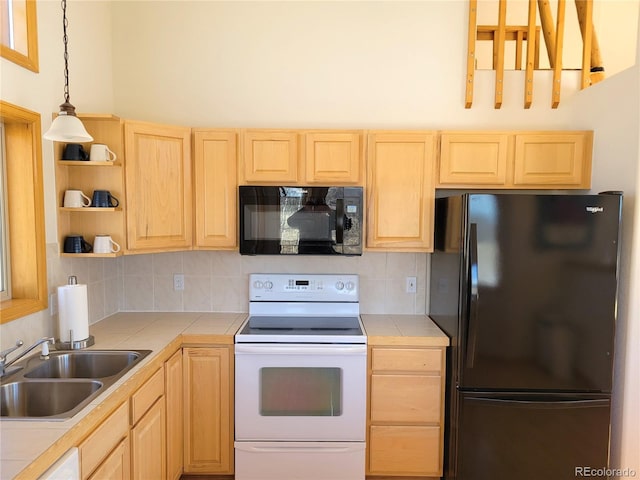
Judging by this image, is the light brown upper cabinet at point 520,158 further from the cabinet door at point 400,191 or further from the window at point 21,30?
the window at point 21,30

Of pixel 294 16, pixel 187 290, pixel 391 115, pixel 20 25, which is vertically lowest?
pixel 187 290

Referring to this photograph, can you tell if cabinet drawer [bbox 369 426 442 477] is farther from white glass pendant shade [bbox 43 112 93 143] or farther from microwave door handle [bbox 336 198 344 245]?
white glass pendant shade [bbox 43 112 93 143]

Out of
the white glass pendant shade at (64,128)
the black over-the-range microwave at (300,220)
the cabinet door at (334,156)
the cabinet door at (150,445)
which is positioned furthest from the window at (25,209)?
the cabinet door at (334,156)

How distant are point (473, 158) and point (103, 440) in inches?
90.5

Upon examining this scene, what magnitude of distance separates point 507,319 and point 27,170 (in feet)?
8.10

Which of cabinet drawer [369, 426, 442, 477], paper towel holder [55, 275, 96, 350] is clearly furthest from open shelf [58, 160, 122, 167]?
cabinet drawer [369, 426, 442, 477]

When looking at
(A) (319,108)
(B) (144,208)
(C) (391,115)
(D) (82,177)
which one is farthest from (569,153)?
(D) (82,177)

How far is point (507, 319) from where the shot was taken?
194 cm

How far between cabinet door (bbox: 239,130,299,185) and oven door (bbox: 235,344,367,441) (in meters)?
1.00

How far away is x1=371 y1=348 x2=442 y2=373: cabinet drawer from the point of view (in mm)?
2146

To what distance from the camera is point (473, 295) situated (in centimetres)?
194

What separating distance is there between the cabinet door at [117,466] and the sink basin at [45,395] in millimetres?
248

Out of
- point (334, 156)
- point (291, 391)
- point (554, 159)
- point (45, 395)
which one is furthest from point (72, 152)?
point (554, 159)

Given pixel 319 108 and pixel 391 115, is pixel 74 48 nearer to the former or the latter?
pixel 319 108
